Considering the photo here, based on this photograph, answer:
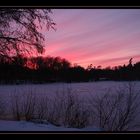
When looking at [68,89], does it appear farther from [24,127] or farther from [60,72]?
[24,127]

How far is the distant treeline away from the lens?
5277 millimetres

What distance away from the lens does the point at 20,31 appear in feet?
18.7

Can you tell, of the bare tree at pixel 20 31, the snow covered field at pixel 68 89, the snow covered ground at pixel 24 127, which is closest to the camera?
the snow covered ground at pixel 24 127

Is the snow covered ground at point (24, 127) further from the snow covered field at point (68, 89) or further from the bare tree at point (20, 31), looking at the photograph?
the bare tree at point (20, 31)

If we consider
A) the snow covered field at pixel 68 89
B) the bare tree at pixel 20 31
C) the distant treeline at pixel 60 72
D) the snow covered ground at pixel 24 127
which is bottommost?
the snow covered ground at pixel 24 127

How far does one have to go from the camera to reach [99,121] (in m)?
5.46

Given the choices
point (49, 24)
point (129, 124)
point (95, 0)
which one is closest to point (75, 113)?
point (129, 124)

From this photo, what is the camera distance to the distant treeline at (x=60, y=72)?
5.28 meters

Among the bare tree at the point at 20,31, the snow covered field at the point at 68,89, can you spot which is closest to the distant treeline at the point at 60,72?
the snow covered field at the point at 68,89

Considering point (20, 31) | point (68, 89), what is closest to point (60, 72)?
point (68, 89)

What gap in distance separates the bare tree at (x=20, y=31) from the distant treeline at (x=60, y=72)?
0.28 metres

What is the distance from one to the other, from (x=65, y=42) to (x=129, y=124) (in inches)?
56.9

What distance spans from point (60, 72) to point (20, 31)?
36.2 inches

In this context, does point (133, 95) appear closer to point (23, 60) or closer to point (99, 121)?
point (99, 121)
